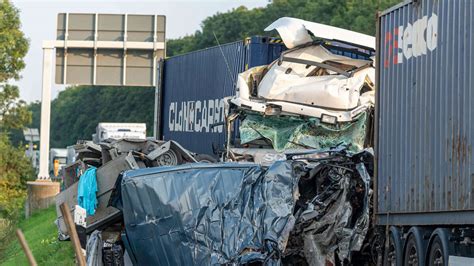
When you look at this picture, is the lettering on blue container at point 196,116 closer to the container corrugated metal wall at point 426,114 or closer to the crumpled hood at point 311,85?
the crumpled hood at point 311,85

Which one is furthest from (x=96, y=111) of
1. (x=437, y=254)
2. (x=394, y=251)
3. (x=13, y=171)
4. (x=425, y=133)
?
(x=437, y=254)

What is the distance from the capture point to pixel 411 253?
15.4m

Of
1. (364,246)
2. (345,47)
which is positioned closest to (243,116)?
(345,47)

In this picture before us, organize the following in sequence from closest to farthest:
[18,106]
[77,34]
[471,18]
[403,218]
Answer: [471,18], [403,218], [77,34], [18,106]

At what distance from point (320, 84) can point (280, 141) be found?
113cm

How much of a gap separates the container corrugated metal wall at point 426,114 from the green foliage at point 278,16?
43071mm

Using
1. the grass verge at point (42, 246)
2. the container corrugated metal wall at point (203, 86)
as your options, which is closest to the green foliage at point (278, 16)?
the grass verge at point (42, 246)

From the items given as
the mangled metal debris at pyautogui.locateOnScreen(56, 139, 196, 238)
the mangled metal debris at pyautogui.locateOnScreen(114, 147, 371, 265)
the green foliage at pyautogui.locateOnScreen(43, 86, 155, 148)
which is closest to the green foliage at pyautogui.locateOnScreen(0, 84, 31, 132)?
the mangled metal debris at pyautogui.locateOnScreen(56, 139, 196, 238)

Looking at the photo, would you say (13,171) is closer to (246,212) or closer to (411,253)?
(246,212)

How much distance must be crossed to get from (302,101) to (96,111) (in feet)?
285

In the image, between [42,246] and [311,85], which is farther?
[42,246]

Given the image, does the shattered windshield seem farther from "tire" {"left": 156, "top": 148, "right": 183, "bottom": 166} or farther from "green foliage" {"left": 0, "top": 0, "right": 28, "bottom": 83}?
"green foliage" {"left": 0, "top": 0, "right": 28, "bottom": 83}

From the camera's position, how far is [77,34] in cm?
4534

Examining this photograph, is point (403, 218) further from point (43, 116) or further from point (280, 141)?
point (43, 116)
